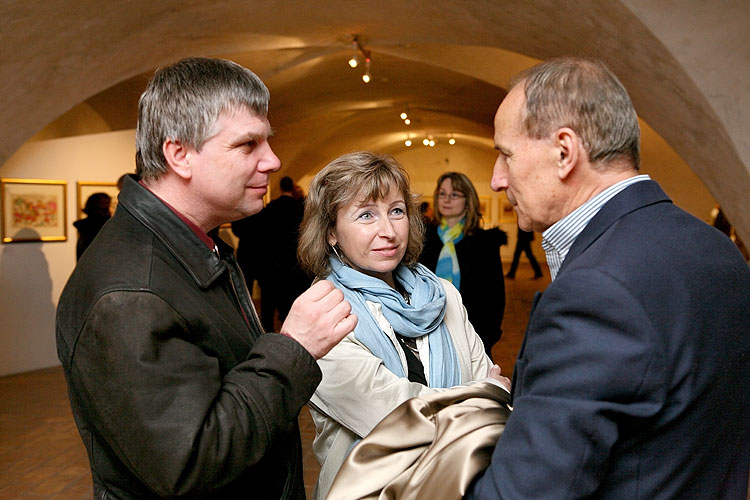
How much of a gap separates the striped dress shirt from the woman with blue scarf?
828 mm

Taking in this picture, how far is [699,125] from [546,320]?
184 inches

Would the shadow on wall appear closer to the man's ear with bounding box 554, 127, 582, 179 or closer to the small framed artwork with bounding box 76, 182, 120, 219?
the small framed artwork with bounding box 76, 182, 120, 219

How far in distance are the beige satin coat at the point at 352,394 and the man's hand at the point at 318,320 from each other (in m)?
0.51

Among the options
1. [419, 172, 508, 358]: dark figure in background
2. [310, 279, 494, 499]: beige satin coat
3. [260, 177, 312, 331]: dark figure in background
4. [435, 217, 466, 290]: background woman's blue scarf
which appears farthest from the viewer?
[260, 177, 312, 331]: dark figure in background

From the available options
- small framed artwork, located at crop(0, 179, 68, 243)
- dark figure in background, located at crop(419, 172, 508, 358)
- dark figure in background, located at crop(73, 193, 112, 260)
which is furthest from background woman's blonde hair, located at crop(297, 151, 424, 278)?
small framed artwork, located at crop(0, 179, 68, 243)

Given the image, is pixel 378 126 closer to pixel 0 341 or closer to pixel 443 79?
pixel 443 79

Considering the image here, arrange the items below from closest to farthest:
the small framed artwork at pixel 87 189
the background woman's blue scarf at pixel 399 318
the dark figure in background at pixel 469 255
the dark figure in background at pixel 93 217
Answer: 1. the background woman's blue scarf at pixel 399 318
2. the dark figure in background at pixel 469 255
3. the dark figure in background at pixel 93 217
4. the small framed artwork at pixel 87 189

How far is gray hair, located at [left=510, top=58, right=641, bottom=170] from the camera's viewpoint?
140cm

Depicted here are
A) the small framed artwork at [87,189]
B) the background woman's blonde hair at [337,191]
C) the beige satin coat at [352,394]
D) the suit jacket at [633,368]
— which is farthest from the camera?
the small framed artwork at [87,189]

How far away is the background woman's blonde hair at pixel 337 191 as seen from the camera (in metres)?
2.50

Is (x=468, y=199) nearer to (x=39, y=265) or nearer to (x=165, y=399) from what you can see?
(x=165, y=399)

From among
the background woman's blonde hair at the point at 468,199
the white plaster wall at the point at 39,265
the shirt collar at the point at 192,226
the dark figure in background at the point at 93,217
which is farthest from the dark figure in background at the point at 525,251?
the shirt collar at the point at 192,226

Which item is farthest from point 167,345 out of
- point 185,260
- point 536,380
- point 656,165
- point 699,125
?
point 656,165

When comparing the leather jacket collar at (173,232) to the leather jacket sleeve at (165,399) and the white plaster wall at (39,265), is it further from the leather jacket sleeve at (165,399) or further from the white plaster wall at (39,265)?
the white plaster wall at (39,265)
